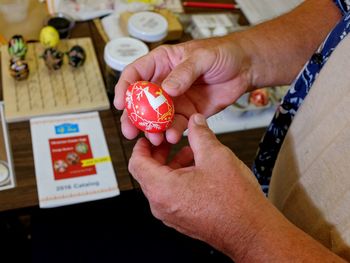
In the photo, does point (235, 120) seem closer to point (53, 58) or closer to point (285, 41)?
point (285, 41)

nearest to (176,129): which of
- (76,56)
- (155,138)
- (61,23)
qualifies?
(155,138)

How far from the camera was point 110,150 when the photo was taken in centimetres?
96

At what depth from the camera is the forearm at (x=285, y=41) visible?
84cm

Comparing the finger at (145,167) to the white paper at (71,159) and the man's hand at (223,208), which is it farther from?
A: the white paper at (71,159)

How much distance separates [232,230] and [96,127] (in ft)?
1.76

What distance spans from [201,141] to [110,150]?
389 mm

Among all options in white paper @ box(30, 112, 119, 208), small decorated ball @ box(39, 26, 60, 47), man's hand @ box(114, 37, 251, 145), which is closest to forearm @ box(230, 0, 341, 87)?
man's hand @ box(114, 37, 251, 145)

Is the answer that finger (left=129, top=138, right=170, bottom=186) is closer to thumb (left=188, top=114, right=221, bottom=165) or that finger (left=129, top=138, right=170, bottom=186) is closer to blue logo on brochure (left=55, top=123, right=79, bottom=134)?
thumb (left=188, top=114, right=221, bottom=165)

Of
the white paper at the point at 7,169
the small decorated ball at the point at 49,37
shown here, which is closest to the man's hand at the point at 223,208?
the white paper at the point at 7,169

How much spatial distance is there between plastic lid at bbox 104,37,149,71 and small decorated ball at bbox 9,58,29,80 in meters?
0.20

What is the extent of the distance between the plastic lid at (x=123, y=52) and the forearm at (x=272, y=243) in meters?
0.59

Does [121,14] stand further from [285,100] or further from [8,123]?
[285,100]

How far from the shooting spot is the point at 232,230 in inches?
21.5

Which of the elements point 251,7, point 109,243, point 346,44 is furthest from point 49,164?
point 251,7
